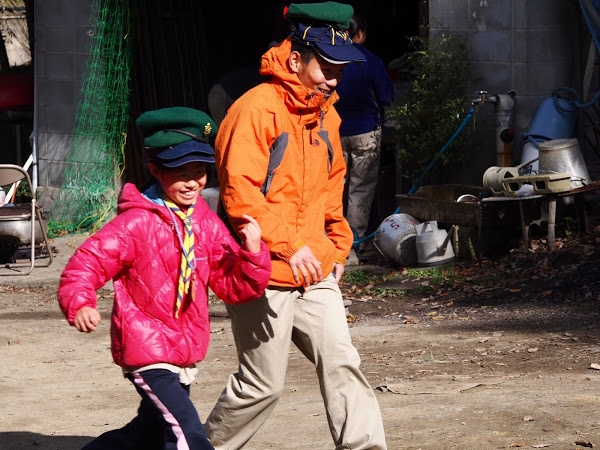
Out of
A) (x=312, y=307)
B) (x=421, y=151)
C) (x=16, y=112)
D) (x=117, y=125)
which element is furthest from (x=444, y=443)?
(x=16, y=112)

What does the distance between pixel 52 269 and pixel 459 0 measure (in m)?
4.55

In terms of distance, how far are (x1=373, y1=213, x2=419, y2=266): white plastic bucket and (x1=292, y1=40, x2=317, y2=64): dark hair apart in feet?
19.2

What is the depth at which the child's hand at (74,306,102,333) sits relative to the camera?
3.94 m

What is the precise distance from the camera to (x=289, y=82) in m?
4.66

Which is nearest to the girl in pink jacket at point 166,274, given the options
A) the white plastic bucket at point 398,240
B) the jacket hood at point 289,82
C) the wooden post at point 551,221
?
the jacket hood at point 289,82

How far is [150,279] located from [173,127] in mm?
561

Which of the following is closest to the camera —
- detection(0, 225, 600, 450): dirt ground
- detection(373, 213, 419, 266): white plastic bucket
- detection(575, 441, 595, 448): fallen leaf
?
detection(575, 441, 595, 448): fallen leaf

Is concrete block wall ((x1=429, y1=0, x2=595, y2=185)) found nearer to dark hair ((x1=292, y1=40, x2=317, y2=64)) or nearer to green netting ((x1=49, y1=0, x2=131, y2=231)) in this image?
green netting ((x1=49, y1=0, x2=131, y2=231))

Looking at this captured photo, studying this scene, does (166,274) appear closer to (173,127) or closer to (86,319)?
(86,319)

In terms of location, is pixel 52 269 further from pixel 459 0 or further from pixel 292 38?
pixel 292 38

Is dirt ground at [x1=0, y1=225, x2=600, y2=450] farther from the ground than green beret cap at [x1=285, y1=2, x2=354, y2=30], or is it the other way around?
green beret cap at [x1=285, y1=2, x2=354, y2=30]

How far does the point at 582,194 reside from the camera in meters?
9.96

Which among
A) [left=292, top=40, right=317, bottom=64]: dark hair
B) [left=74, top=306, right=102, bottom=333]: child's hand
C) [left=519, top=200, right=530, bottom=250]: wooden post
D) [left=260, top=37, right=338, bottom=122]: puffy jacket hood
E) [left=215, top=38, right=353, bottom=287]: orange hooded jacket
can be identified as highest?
[left=292, top=40, right=317, bottom=64]: dark hair

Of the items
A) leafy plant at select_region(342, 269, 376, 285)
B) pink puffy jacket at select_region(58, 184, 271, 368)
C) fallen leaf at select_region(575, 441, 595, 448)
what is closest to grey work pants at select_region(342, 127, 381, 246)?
leafy plant at select_region(342, 269, 376, 285)
